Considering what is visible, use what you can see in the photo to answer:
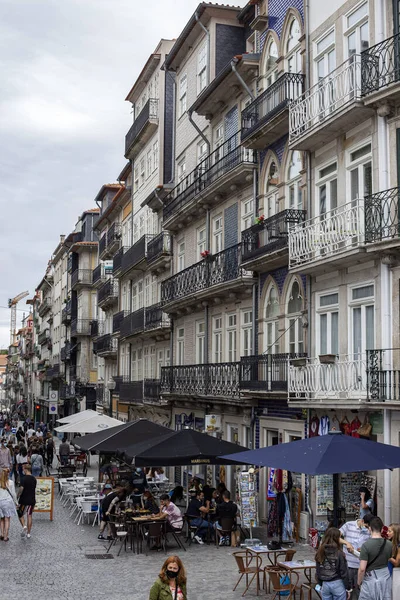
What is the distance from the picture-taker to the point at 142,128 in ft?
128

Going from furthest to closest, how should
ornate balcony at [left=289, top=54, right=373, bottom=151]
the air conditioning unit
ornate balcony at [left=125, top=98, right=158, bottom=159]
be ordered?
ornate balcony at [left=125, top=98, right=158, bottom=159], the air conditioning unit, ornate balcony at [left=289, top=54, right=373, bottom=151]

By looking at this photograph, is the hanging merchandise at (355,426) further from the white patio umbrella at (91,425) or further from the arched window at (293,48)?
the white patio umbrella at (91,425)

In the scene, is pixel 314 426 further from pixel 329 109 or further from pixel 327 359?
pixel 329 109

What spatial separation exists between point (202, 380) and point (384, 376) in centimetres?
1209

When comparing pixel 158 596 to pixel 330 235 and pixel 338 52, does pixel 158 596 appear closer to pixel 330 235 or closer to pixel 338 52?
pixel 330 235

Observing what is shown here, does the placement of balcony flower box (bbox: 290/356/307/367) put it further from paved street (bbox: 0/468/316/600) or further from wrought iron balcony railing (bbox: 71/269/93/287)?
wrought iron balcony railing (bbox: 71/269/93/287)

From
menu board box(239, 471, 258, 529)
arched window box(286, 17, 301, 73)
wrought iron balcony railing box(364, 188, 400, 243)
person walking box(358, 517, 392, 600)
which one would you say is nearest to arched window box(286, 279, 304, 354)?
menu board box(239, 471, 258, 529)

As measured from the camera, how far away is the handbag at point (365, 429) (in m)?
16.4

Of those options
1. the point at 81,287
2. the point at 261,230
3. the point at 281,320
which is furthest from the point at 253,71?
the point at 81,287

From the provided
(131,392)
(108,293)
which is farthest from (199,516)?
(108,293)

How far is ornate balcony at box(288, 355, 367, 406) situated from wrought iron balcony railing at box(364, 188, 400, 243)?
2517 mm

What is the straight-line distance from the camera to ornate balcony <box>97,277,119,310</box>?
157 feet

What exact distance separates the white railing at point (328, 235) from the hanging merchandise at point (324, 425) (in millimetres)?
3546

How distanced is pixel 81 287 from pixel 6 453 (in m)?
37.7
